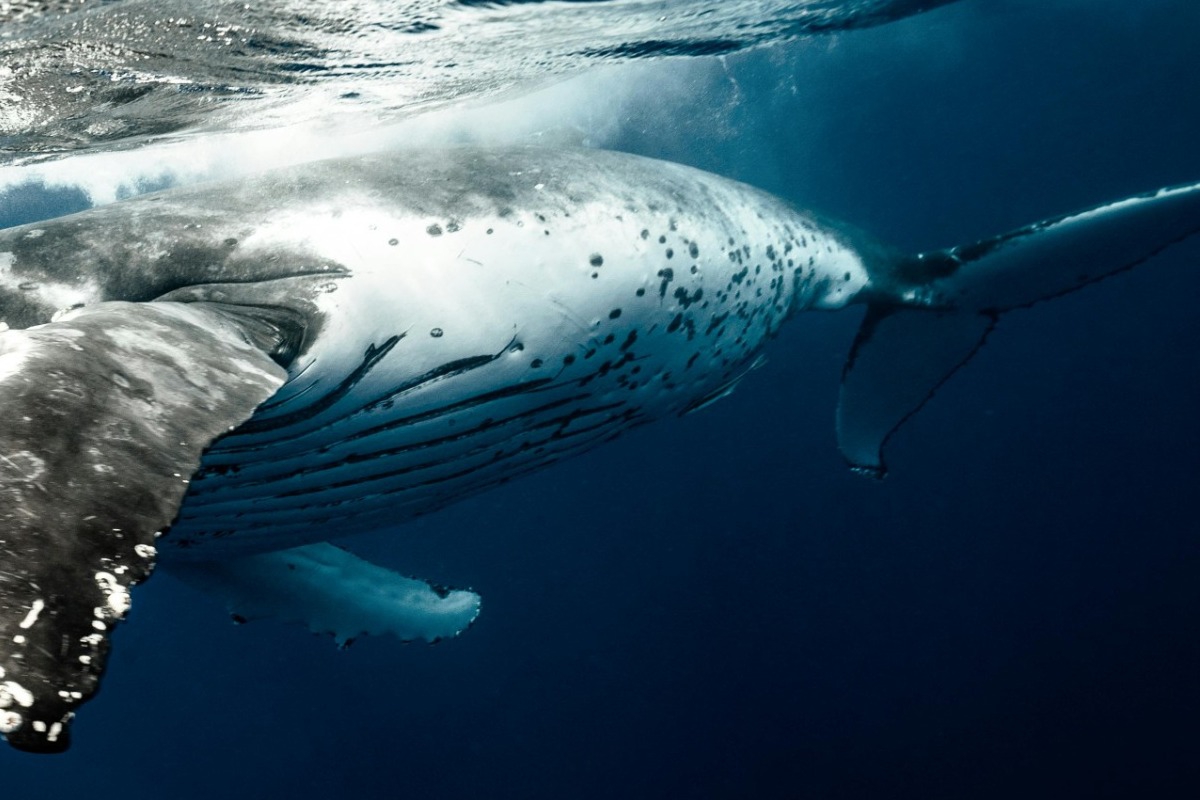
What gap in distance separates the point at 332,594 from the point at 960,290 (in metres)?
6.16

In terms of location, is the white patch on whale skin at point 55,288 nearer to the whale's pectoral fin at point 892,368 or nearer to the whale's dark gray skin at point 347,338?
the whale's dark gray skin at point 347,338

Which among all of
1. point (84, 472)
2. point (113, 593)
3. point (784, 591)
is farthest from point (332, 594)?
point (784, 591)

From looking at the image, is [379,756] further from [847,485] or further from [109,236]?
[109,236]

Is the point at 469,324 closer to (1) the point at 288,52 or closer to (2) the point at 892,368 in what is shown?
(2) the point at 892,368

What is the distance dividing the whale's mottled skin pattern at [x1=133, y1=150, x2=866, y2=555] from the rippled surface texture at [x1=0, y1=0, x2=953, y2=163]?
367cm

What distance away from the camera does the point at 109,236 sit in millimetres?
3535

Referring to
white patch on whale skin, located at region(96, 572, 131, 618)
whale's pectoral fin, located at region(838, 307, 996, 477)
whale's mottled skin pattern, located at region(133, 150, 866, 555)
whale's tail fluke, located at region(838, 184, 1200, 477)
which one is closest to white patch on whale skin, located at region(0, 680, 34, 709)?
white patch on whale skin, located at region(96, 572, 131, 618)

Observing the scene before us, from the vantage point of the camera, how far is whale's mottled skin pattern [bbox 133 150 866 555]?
144 inches

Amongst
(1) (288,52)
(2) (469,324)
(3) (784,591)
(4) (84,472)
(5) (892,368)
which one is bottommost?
(3) (784,591)

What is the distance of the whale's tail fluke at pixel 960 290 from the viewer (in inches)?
243

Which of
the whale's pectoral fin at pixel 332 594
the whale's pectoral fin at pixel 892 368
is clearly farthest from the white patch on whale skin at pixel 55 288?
the whale's pectoral fin at pixel 892 368

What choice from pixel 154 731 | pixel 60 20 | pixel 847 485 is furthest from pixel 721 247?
pixel 154 731

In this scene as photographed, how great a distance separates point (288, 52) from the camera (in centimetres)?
809

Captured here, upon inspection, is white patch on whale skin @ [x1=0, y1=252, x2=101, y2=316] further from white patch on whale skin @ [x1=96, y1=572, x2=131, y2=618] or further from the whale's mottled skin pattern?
white patch on whale skin @ [x1=96, y1=572, x2=131, y2=618]
